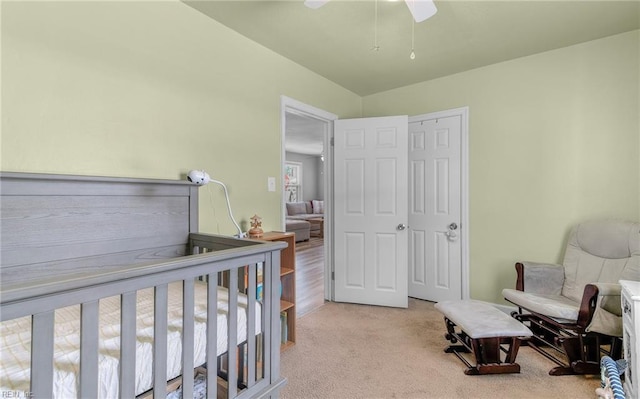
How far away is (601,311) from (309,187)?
814cm

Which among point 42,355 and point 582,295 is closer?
point 42,355

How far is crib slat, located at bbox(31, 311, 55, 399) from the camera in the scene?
78 cm

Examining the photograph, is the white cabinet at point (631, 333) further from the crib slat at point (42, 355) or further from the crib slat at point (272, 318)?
the crib slat at point (42, 355)

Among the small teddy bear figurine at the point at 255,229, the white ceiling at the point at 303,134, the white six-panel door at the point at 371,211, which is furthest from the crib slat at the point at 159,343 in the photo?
the white ceiling at the point at 303,134

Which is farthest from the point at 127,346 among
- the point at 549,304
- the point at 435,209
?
the point at 435,209

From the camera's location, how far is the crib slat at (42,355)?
78 cm

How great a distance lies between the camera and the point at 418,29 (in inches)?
86.4

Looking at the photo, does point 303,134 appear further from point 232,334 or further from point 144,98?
point 232,334

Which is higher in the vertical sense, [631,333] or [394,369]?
[631,333]

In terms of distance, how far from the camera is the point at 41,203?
139 cm

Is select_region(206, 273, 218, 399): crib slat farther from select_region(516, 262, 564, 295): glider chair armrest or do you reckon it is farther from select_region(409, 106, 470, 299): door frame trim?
select_region(409, 106, 470, 299): door frame trim

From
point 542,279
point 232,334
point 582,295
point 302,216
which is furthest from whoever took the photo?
point 302,216

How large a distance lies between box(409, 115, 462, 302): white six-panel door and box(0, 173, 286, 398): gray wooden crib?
2.20 meters

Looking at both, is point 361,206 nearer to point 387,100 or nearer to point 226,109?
point 387,100
